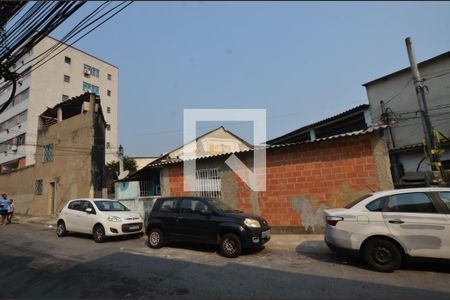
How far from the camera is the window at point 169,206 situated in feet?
28.8

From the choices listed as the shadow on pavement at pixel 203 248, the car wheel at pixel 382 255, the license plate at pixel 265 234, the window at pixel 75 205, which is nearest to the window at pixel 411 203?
the car wheel at pixel 382 255

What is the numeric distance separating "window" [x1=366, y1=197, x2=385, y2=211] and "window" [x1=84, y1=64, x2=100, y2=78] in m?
43.9

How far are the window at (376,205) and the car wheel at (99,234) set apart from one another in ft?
26.8

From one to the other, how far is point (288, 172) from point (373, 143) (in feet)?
9.26

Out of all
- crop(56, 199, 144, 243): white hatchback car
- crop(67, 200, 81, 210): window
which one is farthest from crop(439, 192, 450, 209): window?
crop(67, 200, 81, 210): window

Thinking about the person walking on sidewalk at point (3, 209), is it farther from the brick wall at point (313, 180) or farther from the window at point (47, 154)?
the brick wall at point (313, 180)

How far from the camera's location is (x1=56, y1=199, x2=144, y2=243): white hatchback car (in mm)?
9992

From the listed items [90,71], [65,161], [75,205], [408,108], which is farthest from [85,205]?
[90,71]

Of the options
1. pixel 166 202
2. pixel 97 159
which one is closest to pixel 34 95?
pixel 97 159

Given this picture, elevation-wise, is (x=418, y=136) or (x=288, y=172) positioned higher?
(x=418, y=136)

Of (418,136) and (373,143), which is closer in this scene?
(373,143)

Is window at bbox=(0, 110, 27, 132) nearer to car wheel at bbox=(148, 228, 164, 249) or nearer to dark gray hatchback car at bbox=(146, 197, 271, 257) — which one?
car wheel at bbox=(148, 228, 164, 249)

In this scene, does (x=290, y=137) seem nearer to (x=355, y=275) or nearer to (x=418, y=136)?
(x=418, y=136)

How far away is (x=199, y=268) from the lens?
6363mm
